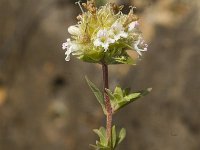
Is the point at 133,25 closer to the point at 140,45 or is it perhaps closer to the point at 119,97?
the point at 140,45

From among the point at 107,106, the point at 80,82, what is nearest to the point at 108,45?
the point at 107,106

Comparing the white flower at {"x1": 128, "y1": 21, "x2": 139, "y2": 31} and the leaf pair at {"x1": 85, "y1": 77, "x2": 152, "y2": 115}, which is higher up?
the white flower at {"x1": 128, "y1": 21, "x2": 139, "y2": 31}

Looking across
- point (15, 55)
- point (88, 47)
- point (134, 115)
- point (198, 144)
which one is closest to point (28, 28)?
point (15, 55)

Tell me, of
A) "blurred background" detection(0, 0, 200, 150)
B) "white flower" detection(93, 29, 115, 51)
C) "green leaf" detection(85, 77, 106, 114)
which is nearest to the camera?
"white flower" detection(93, 29, 115, 51)

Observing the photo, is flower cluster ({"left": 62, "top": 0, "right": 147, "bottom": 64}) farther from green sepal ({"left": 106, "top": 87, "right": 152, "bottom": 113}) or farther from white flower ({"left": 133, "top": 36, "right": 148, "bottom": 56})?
green sepal ({"left": 106, "top": 87, "right": 152, "bottom": 113})

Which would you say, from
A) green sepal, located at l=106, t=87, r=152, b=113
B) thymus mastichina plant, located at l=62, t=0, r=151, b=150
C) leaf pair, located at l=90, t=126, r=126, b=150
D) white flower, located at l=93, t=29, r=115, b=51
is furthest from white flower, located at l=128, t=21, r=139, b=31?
leaf pair, located at l=90, t=126, r=126, b=150

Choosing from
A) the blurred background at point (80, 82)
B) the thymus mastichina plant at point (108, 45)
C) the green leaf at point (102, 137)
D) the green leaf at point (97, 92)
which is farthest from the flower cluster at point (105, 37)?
the blurred background at point (80, 82)

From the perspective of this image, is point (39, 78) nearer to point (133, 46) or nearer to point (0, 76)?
point (0, 76)
